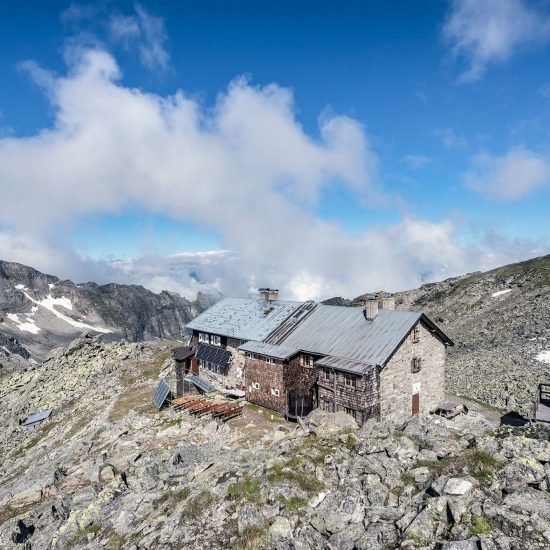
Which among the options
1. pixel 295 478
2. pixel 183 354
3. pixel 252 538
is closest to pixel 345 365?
pixel 295 478

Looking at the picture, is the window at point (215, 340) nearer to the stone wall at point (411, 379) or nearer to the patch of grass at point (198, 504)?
the stone wall at point (411, 379)

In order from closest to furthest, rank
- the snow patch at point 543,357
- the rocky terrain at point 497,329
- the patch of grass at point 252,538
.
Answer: the patch of grass at point 252,538
the rocky terrain at point 497,329
the snow patch at point 543,357

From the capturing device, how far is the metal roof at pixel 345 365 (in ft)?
103

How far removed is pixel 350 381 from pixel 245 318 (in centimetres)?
1767

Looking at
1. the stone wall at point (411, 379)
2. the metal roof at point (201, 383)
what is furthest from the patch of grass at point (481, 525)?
the metal roof at point (201, 383)

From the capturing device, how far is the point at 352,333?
36.4 meters

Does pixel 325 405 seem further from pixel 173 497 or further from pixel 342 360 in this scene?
pixel 173 497

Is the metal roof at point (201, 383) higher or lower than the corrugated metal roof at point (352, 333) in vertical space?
lower

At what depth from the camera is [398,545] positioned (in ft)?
38.7

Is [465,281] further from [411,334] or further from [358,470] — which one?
[358,470]

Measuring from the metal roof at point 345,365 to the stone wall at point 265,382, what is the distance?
13.9 feet

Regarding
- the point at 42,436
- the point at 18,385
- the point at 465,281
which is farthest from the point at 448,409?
the point at 465,281

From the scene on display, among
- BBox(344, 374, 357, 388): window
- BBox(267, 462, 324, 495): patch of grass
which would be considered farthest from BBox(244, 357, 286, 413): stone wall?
BBox(267, 462, 324, 495): patch of grass

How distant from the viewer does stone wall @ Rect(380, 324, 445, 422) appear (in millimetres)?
32812
